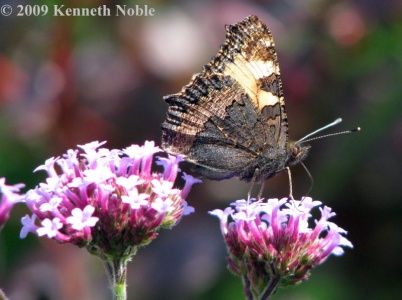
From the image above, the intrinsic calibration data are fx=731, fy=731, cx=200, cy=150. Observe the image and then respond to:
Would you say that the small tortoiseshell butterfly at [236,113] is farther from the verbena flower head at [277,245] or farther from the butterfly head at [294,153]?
the verbena flower head at [277,245]

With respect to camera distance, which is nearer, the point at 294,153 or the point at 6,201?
the point at 6,201

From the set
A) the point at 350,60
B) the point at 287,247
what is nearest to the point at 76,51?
the point at 350,60

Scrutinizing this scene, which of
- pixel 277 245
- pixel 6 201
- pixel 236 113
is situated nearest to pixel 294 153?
pixel 236 113

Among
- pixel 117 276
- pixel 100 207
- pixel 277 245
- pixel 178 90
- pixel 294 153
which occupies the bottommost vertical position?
pixel 117 276

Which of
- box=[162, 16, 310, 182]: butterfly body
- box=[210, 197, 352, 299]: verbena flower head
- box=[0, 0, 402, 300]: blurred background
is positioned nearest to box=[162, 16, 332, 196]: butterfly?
box=[162, 16, 310, 182]: butterfly body

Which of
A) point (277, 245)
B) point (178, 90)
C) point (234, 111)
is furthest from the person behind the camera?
point (178, 90)

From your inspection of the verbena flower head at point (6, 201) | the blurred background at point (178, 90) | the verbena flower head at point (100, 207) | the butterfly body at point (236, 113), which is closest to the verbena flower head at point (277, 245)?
the verbena flower head at point (100, 207)

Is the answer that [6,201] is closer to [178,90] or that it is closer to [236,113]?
[236,113]

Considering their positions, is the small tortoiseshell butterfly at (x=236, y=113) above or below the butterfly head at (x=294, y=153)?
above
